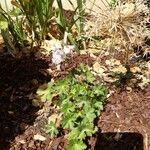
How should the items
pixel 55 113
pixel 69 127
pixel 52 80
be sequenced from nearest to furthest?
1. pixel 69 127
2. pixel 55 113
3. pixel 52 80

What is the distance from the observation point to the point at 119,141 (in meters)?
3.41

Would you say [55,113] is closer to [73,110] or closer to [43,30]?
[73,110]

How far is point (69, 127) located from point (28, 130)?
34 cm

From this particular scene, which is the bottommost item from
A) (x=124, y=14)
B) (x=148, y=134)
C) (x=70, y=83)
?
(x=148, y=134)

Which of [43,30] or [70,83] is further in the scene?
[43,30]

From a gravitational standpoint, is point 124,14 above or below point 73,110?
above

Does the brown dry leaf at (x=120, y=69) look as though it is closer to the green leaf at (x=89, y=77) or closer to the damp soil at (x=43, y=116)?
the damp soil at (x=43, y=116)

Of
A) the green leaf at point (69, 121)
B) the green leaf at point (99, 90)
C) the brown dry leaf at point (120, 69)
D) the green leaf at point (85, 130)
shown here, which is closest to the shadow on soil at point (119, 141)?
the green leaf at point (85, 130)

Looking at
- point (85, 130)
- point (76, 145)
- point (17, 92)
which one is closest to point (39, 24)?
point (17, 92)

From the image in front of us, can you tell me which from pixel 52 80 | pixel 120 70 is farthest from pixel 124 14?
pixel 52 80

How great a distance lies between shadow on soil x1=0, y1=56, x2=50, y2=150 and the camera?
3.54m

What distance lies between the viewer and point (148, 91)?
3807 millimetres

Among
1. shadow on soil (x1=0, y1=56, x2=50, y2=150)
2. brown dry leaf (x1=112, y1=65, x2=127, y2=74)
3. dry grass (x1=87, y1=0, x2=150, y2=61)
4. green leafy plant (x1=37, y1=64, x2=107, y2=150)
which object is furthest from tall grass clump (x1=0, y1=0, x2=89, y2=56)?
green leafy plant (x1=37, y1=64, x2=107, y2=150)

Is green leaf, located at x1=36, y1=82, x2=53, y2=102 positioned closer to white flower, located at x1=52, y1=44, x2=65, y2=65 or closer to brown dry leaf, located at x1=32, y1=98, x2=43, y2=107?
brown dry leaf, located at x1=32, y1=98, x2=43, y2=107
